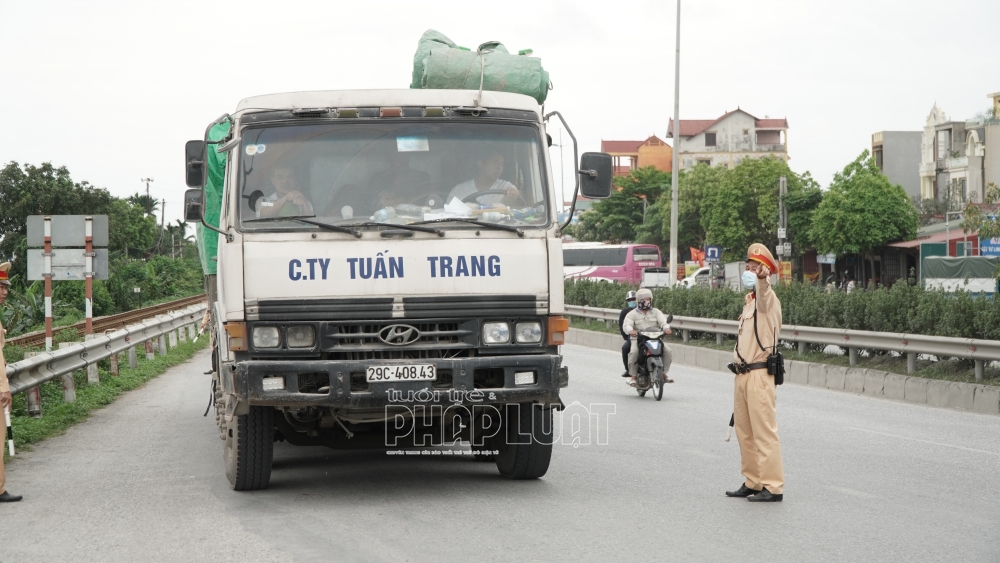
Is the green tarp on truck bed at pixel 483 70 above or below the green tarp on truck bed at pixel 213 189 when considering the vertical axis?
above

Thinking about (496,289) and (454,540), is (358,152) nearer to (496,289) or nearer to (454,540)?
(496,289)

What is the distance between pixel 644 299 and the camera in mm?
15539

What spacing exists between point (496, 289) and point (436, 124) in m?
1.29

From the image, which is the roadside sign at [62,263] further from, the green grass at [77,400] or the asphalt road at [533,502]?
the asphalt road at [533,502]

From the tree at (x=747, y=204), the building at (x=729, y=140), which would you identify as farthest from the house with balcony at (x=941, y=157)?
the building at (x=729, y=140)

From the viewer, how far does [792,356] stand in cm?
2038

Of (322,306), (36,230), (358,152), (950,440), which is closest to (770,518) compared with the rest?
(322,306)

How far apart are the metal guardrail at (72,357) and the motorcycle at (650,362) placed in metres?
7.17

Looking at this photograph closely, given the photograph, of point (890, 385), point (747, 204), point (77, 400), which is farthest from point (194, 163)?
point (747, 204)

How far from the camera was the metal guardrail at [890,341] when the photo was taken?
14852mm

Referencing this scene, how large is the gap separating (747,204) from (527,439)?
2776 inches

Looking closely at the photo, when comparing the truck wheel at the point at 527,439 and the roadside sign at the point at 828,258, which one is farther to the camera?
the roadside sign at the point at 828,258

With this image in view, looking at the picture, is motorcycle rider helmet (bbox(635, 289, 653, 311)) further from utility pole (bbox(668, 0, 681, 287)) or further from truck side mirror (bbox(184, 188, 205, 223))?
utility pole (bbox(668, 0, 681, 287))

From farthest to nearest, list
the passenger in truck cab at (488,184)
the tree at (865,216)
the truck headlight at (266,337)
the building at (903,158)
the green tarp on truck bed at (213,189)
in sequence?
1. the building at (903,158)
2. the tree at (865,216)
3. the green tarp on truck bed at (213,189)
4. the passenger in truck cab at (488,184)
5. the truck headlight at (266,337)
